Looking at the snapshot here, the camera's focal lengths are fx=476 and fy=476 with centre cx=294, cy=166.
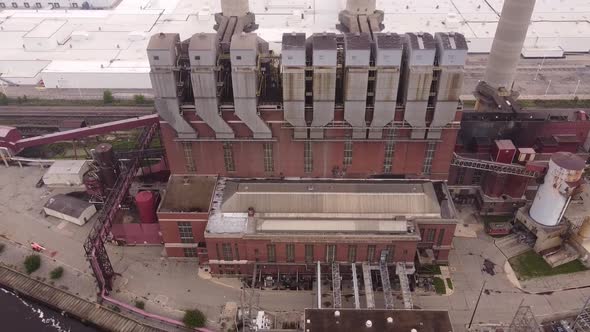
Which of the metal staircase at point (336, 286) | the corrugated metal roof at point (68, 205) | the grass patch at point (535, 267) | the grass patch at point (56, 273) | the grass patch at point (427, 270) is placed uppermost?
the metal staircase at point (336, 286)

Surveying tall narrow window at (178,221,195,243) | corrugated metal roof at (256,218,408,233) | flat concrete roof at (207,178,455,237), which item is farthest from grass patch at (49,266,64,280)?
corrugated metal roof at (256,218,408,233)

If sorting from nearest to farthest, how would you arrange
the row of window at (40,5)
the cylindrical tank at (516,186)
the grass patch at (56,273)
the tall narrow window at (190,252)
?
the grass patch at (56,273) → the tall narrow window at (190,252) → the cylindrical tank at (516,186) → the row of window at (40,5)

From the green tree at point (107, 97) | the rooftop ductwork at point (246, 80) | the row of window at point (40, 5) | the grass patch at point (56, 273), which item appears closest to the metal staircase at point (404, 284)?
the rooftop ductwork at point (246, 80)

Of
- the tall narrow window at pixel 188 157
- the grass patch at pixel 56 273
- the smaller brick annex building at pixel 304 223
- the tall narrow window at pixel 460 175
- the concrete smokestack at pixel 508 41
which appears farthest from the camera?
the concrete smokestack at pixel 508 41

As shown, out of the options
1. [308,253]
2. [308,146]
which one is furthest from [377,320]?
[308,146]

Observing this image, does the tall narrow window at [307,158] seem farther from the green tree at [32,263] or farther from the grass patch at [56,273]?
the green tree at [32,263]

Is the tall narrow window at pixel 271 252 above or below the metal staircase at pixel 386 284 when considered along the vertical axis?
above

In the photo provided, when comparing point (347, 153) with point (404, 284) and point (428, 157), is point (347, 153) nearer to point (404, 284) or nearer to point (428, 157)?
point (428, 157)
